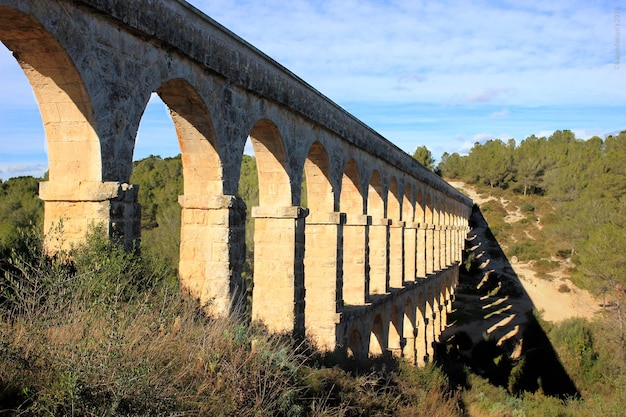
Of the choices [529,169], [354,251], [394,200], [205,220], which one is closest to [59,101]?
[205,220]

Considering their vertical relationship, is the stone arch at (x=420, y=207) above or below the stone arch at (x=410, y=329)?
above

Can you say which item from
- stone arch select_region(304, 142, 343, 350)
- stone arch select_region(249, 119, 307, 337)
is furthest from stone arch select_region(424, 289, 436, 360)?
stone arch select_region(249, 119, 307, 337)

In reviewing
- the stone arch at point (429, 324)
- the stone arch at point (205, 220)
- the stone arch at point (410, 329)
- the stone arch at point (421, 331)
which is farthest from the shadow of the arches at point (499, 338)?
the stone arch at point (205, 220)

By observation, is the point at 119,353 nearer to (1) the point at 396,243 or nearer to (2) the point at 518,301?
(1) the point at 396,243

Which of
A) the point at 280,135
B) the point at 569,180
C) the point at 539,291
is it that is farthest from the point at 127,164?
the point at 569,180

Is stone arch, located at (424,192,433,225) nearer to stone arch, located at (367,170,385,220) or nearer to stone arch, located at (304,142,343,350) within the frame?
stone arch, located at (367,170,385,220)

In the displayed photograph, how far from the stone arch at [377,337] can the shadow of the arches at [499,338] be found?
325 centimetres

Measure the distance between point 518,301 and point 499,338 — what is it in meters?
7.18

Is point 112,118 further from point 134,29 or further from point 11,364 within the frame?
point 11,364

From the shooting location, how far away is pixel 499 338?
80.5 ft

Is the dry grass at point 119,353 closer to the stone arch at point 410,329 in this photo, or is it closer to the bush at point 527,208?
the stone arch at point 410,329

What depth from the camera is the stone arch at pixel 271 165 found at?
8203 millimetres

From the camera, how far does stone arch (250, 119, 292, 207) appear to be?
8.20m

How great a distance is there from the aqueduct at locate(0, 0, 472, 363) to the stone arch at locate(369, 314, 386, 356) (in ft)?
0.99
